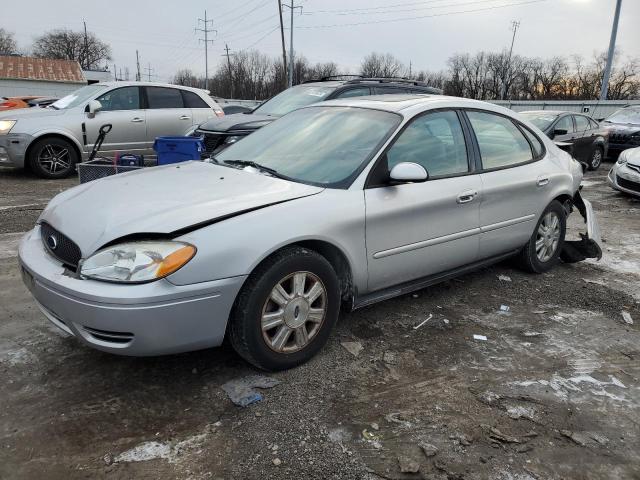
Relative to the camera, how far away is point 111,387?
280 centimetres

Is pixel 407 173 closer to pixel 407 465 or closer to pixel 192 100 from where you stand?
pixel 407 465

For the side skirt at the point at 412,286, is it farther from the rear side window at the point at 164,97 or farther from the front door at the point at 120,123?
the rear side window at the point at 164,97

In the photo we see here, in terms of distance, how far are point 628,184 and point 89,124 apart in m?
9.37

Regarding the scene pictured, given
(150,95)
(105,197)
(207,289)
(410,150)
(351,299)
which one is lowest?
(351,299)

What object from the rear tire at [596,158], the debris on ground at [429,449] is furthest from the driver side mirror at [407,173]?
the rear tire at [596,158]

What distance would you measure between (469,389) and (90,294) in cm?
211

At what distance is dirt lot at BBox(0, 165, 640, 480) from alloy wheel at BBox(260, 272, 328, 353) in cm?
20

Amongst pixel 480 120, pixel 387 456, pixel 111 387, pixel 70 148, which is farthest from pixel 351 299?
pixel 70 148

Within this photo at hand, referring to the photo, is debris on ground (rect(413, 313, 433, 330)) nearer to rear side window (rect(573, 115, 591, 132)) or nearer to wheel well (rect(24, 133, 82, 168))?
wheel well (rect(24, 133, 82, 168))

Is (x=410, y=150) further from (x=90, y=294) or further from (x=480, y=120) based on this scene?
(x=90, y=294)

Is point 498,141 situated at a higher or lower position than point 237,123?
lower

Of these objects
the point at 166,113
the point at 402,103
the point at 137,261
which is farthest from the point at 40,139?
the point at 137,261

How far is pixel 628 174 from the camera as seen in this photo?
8.68 metres

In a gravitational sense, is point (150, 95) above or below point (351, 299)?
above
